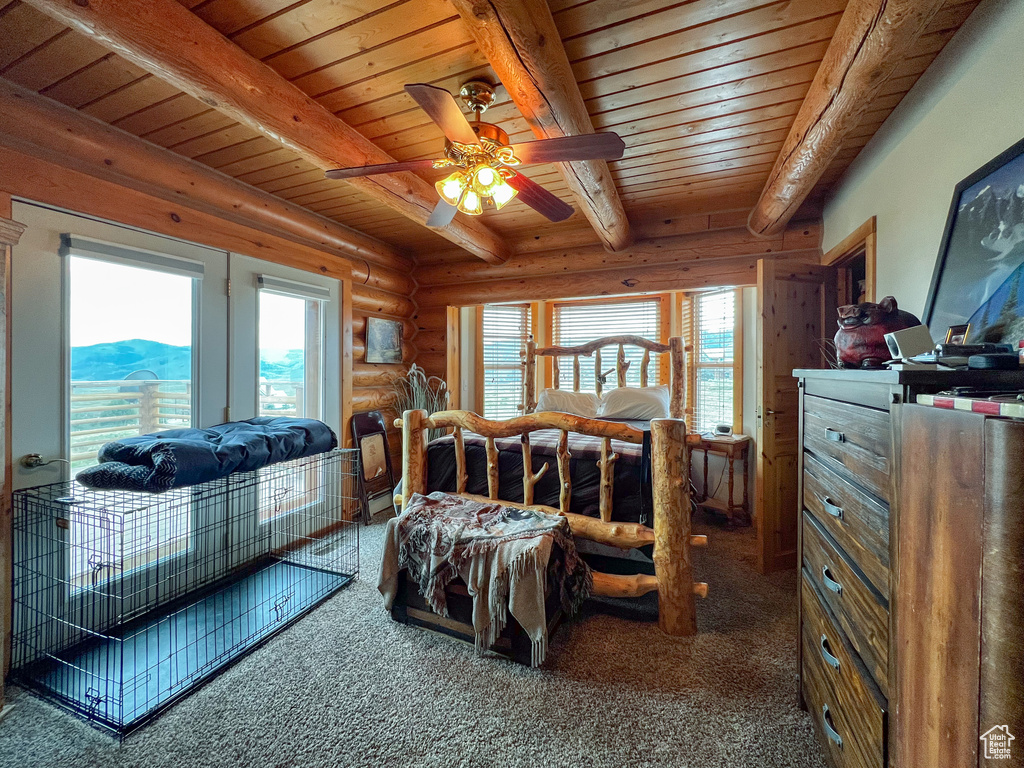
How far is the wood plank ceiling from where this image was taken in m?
1.40

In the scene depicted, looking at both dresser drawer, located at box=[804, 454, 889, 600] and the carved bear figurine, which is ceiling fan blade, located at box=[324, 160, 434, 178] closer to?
the carved bear figurine

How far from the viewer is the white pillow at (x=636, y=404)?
371cm

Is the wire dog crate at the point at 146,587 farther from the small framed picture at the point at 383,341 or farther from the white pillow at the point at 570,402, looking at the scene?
the white pillow at the point at 570,402

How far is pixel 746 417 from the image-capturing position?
3.73 metres

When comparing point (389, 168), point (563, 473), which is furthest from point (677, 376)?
point (389, 168)

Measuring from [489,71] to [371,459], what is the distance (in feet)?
10.1

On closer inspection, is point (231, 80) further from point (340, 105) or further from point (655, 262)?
point (655, 262)

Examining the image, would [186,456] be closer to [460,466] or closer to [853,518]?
[460,466]

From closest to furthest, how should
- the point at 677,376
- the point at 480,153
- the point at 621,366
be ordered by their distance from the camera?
1. the point at 480,153
2. the point at 677,376
3. the point at 621,366

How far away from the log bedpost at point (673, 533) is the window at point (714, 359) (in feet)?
6.83

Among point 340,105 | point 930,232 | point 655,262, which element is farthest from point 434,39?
point 655,262

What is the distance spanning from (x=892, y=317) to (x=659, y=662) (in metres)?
1.63

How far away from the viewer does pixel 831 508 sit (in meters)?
1.22

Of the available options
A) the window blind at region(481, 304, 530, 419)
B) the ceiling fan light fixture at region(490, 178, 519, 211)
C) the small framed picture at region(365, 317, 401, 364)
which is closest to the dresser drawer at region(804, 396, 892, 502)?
the ceiling fan light fixture at region(490, 178, 519, 211)
